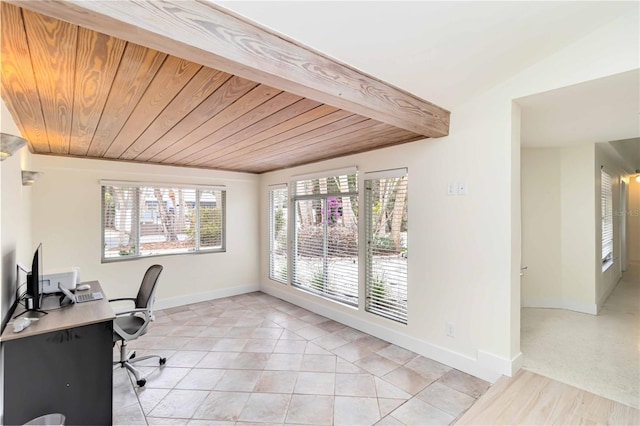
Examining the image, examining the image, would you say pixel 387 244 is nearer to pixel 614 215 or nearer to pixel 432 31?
pixel 432 31

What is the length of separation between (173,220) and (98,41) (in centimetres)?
377

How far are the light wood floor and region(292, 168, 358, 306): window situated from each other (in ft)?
6.32

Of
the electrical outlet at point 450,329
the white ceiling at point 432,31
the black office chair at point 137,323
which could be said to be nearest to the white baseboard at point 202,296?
the black office chair at point 137,323

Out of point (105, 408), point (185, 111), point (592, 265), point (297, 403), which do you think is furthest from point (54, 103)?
point (592, 265)

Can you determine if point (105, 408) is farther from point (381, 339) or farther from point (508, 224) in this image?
point (508, 224)

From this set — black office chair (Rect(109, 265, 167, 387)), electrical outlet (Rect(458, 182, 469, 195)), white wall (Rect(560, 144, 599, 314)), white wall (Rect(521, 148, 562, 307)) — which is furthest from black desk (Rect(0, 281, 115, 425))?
white wall (Rect(560, 144, 599, 314))

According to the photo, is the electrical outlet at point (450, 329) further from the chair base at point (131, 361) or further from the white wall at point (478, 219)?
the chair base at point (131, 361)

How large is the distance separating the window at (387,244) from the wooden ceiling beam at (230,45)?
1.37 meters

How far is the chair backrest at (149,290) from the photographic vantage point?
2.79 m

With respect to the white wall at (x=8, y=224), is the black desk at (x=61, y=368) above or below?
below

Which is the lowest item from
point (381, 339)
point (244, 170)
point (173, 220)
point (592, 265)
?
point (381, 339)

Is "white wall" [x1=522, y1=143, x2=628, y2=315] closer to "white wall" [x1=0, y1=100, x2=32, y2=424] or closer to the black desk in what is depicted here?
the black desk

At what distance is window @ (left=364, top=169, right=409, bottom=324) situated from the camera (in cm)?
336

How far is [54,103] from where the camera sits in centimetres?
221
